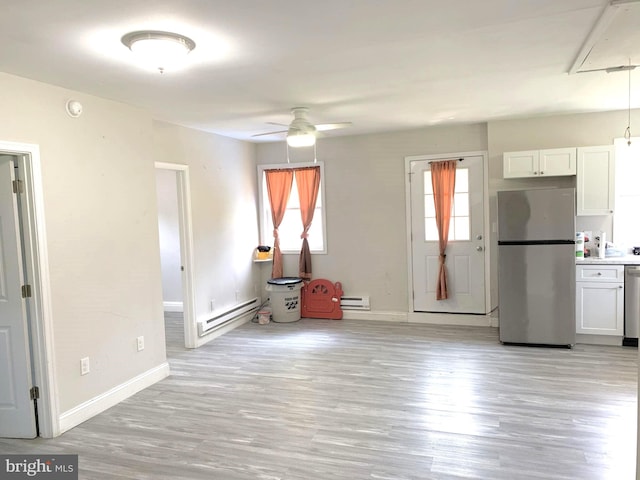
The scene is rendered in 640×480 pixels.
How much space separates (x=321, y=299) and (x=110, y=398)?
324 centimetres

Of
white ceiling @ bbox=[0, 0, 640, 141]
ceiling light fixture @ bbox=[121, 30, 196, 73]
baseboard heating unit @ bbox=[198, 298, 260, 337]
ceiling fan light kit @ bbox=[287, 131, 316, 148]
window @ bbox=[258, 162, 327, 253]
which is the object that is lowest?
baseboard heating unit @ bbox=[198, 298, 260, 337]

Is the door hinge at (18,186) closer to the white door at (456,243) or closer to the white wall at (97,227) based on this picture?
the white wall at (97,227)

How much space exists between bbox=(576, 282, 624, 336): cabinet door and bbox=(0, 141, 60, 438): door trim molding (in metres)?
4.97

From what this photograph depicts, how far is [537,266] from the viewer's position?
4754 millimetres

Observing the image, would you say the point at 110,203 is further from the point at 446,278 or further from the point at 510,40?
the point at 446,278

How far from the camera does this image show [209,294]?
5.48 metres

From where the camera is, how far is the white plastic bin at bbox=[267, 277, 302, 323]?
6164 mm

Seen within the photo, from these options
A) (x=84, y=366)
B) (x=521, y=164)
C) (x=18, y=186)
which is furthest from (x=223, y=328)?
(x=521, y=164)

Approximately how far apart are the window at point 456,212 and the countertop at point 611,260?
1.32 metres

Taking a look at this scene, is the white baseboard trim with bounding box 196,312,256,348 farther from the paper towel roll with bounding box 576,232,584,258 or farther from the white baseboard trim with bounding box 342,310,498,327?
the paper towel roll with bounding box 576,232,584,258

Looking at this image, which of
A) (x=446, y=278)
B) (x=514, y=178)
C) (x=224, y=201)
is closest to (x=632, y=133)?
(x=514, y=178)

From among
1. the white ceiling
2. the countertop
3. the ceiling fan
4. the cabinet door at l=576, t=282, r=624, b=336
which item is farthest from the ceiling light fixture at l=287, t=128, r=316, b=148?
the cabinet door at l=576, t=282, r=624, b=336

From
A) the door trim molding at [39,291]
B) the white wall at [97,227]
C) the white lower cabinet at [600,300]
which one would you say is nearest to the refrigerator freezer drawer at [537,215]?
the white lower cabinet at [600,300]

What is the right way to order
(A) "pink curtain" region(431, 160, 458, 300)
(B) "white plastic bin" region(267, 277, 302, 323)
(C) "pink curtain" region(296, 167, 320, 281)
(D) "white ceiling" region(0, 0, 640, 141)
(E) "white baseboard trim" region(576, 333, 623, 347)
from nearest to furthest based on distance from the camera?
(D) "white ceiling" region(0, 0, 640, 141)
(E) "white baseboard trim" region(576, 333, 623, 347)
(A) "pink curtain" region(431, 160, 458, 300)
(B) "white plastic bin" region(267, 277, 302, 323)
(C) "pink curtain" region(296, 167, 320, 281)
